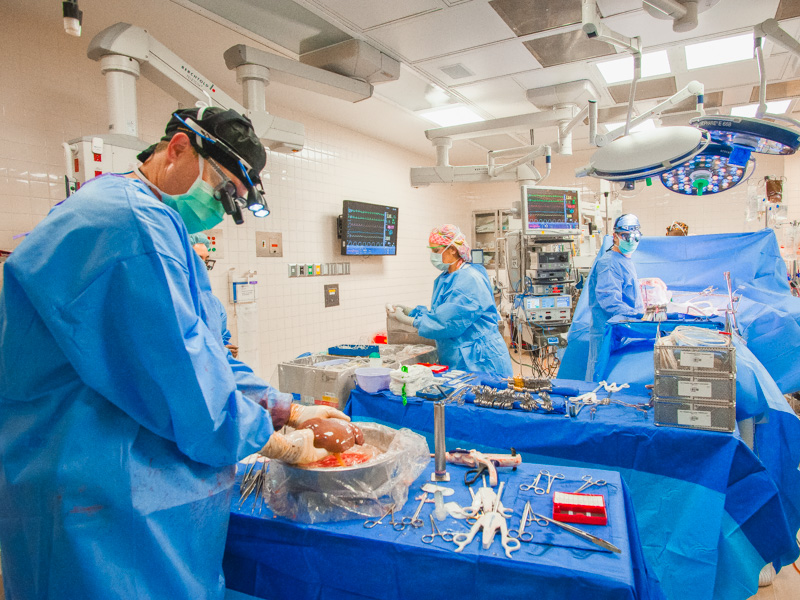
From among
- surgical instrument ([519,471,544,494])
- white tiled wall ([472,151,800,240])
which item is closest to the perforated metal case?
surgical instrument ([519,471,544,494])

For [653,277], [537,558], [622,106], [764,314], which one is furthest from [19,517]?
[622,106]

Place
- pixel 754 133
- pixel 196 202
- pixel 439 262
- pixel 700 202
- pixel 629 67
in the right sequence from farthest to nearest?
pixel 700 202
pixel 629 67
pixel 439 262
pixel 754 133
pixel 196 202

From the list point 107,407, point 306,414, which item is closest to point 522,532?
point 306,414

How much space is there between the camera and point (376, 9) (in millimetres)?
3309

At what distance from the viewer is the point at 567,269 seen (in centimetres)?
568

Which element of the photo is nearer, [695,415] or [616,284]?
[695,415]

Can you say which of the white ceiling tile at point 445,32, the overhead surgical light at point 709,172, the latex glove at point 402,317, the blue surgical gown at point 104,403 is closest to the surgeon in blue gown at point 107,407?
the blue surgical gown at point 104,403

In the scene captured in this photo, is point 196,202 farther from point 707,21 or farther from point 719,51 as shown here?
point 719,51

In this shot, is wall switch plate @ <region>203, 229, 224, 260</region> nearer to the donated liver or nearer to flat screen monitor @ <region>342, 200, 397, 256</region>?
flat screen monitor @ <region>342, 200, 397, 256</region>

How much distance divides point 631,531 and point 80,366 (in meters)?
1.57

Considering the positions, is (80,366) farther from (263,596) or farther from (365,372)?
(365,372)

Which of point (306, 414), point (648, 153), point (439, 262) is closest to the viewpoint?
point (306, 414)

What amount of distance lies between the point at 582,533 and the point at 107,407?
50.1 inches

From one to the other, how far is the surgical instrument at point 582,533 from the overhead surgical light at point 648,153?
1.74m
